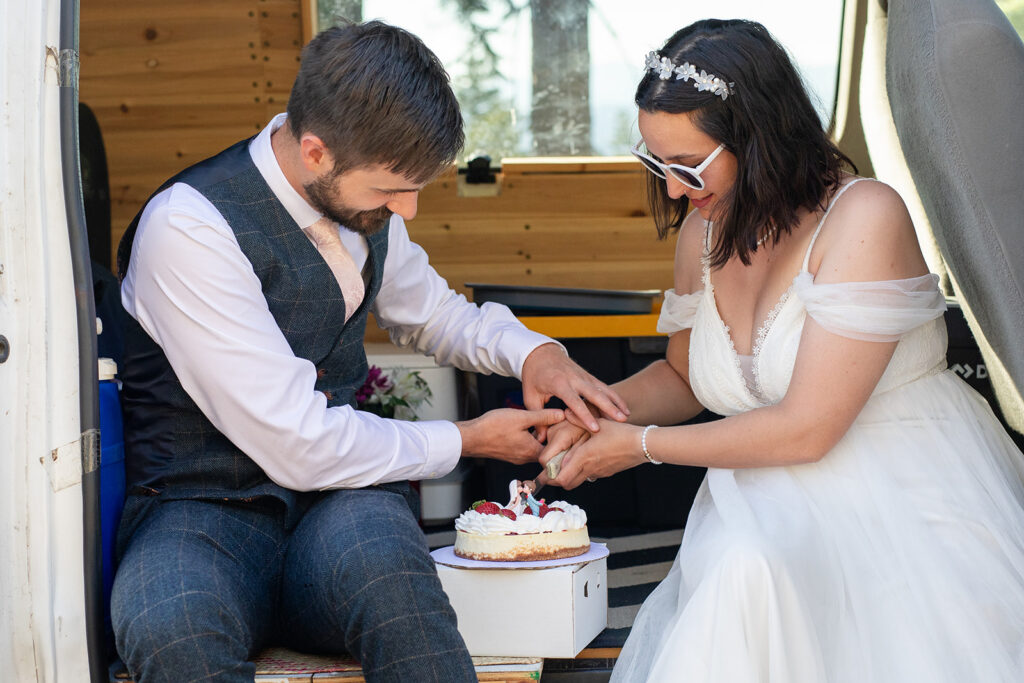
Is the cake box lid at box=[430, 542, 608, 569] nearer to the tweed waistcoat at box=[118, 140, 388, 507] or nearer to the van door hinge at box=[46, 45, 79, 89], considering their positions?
the tweed waistcoat at box=[118, 140, 388, 507]

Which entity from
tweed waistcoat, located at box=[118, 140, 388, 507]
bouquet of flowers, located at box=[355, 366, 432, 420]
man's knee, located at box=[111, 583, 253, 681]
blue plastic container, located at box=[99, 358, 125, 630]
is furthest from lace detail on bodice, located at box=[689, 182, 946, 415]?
bouquet of flowers, located at box=[355, 366, 432, 420]

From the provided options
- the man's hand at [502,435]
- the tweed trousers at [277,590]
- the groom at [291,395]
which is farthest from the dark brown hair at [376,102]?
the tweed trousers at [277,590]

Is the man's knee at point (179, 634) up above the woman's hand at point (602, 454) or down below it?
below

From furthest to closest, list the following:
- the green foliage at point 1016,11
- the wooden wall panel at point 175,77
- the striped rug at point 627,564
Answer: the wooden wall panel at point 175,77, the green foliage at point 1016,11, the striped rug at point 627,564

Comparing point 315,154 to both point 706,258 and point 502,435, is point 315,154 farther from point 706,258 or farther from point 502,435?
point 706,258

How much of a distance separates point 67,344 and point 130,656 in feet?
1.65

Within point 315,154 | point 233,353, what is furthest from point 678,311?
point 233,353

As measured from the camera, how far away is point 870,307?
5.97ft

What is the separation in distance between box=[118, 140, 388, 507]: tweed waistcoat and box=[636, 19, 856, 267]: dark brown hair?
722 millimetres

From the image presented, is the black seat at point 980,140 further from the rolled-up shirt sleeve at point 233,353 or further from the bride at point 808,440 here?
the rolled-up shirt sleeve at point 233,353

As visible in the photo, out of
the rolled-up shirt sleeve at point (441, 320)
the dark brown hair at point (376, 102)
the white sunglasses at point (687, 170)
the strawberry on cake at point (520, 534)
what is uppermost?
the dark brown hair at point (376, 102)

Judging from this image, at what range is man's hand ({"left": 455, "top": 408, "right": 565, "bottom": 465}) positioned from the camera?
2141mm

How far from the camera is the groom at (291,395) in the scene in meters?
1.73

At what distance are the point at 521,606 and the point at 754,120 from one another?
3.22ft
